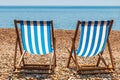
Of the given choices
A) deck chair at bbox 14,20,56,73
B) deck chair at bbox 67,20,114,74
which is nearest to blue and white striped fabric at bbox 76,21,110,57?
deck chair at bbox 67,20,114,74

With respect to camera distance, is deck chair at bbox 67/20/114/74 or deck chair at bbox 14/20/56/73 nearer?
deck chair at bbox 67/20/114/74

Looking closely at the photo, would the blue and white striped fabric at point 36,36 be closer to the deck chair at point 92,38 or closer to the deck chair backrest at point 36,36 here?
the deck chair backrest at point 36,36

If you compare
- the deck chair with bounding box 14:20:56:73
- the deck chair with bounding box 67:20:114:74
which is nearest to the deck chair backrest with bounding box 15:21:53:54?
the deck chair with bounding box 14:20:56:73

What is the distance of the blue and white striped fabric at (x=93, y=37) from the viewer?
7258 mm

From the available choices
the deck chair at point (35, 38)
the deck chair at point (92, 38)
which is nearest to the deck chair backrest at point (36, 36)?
the deck chair at point (35, 38)

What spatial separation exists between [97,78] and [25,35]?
1.75 m

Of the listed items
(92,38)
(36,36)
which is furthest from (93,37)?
(36,36)

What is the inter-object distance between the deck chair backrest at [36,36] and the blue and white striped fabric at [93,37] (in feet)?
2.28

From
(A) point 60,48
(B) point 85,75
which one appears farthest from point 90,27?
(A) point 60,48

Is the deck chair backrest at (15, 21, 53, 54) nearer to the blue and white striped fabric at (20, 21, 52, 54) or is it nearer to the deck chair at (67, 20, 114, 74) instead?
the blue and white striped fabric at (20, 21, 52, 54)

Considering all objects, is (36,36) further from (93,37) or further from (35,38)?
(93,37)

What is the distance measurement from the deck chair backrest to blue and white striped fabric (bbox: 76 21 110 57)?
0.70m

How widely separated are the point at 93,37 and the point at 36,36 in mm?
1205

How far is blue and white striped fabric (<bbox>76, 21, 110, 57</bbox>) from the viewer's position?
7258mm
